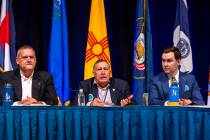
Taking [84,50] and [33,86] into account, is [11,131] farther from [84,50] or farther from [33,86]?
[84,50]

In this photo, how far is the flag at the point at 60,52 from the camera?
583 cm

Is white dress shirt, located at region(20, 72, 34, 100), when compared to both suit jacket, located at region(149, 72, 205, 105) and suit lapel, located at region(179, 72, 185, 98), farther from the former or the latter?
suit lapel, located at region(179, 72, 185, 98)

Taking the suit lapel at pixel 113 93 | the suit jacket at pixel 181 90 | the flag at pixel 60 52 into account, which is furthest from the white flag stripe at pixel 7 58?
the suit jacket at pixel 181 90

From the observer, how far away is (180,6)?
601cm

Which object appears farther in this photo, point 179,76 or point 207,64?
point 207,64

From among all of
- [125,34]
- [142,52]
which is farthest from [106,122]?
[125,34]

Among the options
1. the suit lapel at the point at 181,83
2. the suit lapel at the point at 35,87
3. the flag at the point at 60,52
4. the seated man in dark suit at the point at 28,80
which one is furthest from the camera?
the flag at the point at 60,52

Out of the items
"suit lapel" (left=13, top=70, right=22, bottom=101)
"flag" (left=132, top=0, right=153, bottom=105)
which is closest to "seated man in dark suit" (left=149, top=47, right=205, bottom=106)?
"flag" (left=132, top=0, right=153, bottom=105)

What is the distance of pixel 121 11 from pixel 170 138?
3.31m

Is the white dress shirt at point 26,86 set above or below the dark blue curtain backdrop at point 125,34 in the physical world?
below

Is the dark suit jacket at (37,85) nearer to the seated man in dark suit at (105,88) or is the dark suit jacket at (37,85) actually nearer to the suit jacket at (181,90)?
the seated man in dark suit at (105,88)

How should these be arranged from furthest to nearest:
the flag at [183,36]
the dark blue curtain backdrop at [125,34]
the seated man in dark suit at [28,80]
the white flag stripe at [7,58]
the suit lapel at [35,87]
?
the dark blue curtain backdrop at [125,34] → the flag at [183,36] → the white flag stripe at [7,58] → the suit lapel at [35,87] → the seated man in dark suit at [28,80]

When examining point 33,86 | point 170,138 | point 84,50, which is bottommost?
point 170,138

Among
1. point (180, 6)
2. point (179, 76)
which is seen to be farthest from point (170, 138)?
point (180, 6)
